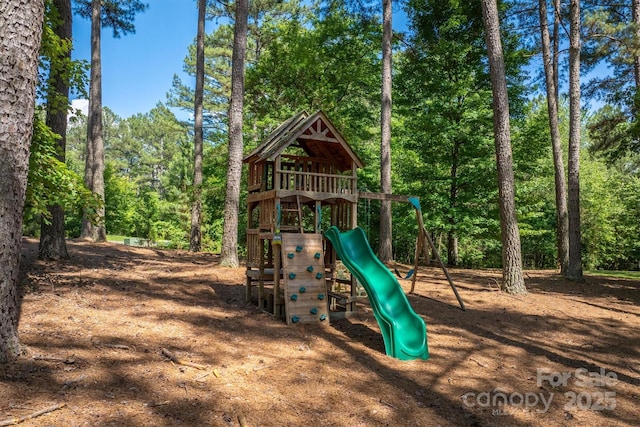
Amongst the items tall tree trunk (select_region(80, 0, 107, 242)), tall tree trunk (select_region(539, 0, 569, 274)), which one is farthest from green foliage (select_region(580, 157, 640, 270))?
tall tree trunk (select_region(80, 0, 107, 242))

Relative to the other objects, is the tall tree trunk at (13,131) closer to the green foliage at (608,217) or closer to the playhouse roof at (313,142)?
the playhouse roof at (313,142)

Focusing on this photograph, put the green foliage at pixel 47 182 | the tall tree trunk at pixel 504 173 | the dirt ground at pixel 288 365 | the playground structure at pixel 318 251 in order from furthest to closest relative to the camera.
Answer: the tall tree trunk at pixel 504 173 → the playground structure at pixel 318 251 → the green foliage at pixel 47 182 → the dirt ground at pixel 288 365

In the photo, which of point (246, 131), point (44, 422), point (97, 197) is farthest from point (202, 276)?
point (246, 131)

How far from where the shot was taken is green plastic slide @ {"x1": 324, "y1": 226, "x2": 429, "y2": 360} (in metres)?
6.19

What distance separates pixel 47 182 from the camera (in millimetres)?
6570

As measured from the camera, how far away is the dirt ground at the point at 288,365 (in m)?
4.02

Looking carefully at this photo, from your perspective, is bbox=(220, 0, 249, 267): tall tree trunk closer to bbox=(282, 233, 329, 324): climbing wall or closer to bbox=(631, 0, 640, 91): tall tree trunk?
bbox=(282, 233, 329, 324): climbing wall

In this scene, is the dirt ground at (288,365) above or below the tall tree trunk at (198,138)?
below

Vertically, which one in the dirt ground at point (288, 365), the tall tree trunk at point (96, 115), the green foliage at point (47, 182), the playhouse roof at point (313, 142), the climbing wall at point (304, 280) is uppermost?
the tall tree trunk at point (96, 115)

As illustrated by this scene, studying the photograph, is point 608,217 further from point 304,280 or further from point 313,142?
point 304,280

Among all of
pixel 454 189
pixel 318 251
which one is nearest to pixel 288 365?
pixel 318 251

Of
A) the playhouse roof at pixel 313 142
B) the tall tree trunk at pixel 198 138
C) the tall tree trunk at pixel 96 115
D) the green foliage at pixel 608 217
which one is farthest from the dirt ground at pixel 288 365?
the green foliage at pixel 608 217

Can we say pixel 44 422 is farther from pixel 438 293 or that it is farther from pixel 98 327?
pixel 438 293

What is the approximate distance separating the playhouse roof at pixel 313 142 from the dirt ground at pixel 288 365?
3445 mm
